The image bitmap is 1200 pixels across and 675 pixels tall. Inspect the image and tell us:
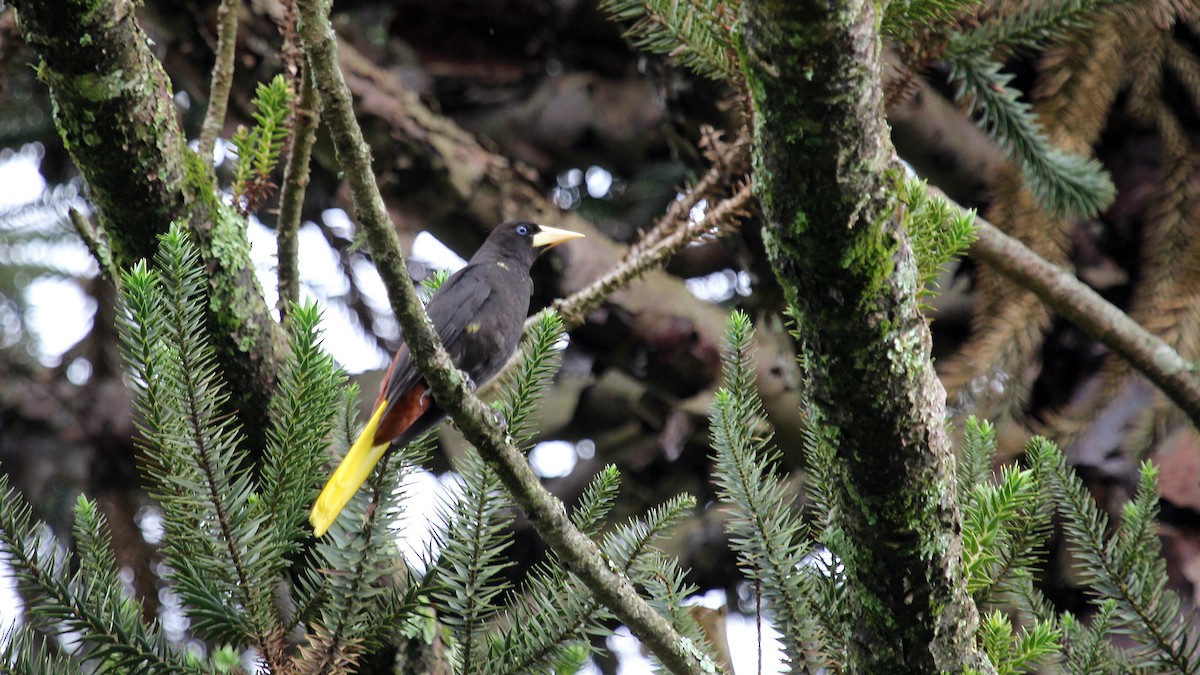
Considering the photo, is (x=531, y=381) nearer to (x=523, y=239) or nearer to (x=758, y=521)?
(x=758, y=521)

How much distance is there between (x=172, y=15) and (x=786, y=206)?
3375 mm

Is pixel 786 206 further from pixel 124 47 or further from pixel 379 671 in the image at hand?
pixel 124 47

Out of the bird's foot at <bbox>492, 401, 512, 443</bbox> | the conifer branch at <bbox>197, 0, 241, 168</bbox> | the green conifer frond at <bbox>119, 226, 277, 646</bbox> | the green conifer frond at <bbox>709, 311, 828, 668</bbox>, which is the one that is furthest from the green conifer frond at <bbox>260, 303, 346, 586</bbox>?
the conifer branch at <bbox>197, 0, 241, 168</bbox>

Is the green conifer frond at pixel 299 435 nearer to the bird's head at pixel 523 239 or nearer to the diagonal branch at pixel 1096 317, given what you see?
the diagonal branch at pixel 1096 317

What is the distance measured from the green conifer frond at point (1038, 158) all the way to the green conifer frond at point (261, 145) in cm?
197

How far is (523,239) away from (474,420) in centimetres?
221

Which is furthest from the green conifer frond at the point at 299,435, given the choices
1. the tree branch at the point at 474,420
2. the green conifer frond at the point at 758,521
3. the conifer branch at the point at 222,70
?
the conifer branch at the point at 222,70

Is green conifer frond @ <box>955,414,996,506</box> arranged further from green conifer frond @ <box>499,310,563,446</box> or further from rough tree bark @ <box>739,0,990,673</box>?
green conifer frond @ <box>499,310,563,446</box>

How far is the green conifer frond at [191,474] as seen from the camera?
1498 mm

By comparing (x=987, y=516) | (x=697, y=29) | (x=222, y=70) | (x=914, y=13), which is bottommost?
(x=222, y=70)

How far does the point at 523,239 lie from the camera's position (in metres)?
3.91

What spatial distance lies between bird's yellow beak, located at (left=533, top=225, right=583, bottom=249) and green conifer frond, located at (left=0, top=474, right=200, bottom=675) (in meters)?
2.56

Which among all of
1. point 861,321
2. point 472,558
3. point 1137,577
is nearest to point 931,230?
point 861,321

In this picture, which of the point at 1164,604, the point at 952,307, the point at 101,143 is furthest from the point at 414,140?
the point at 1164,604
